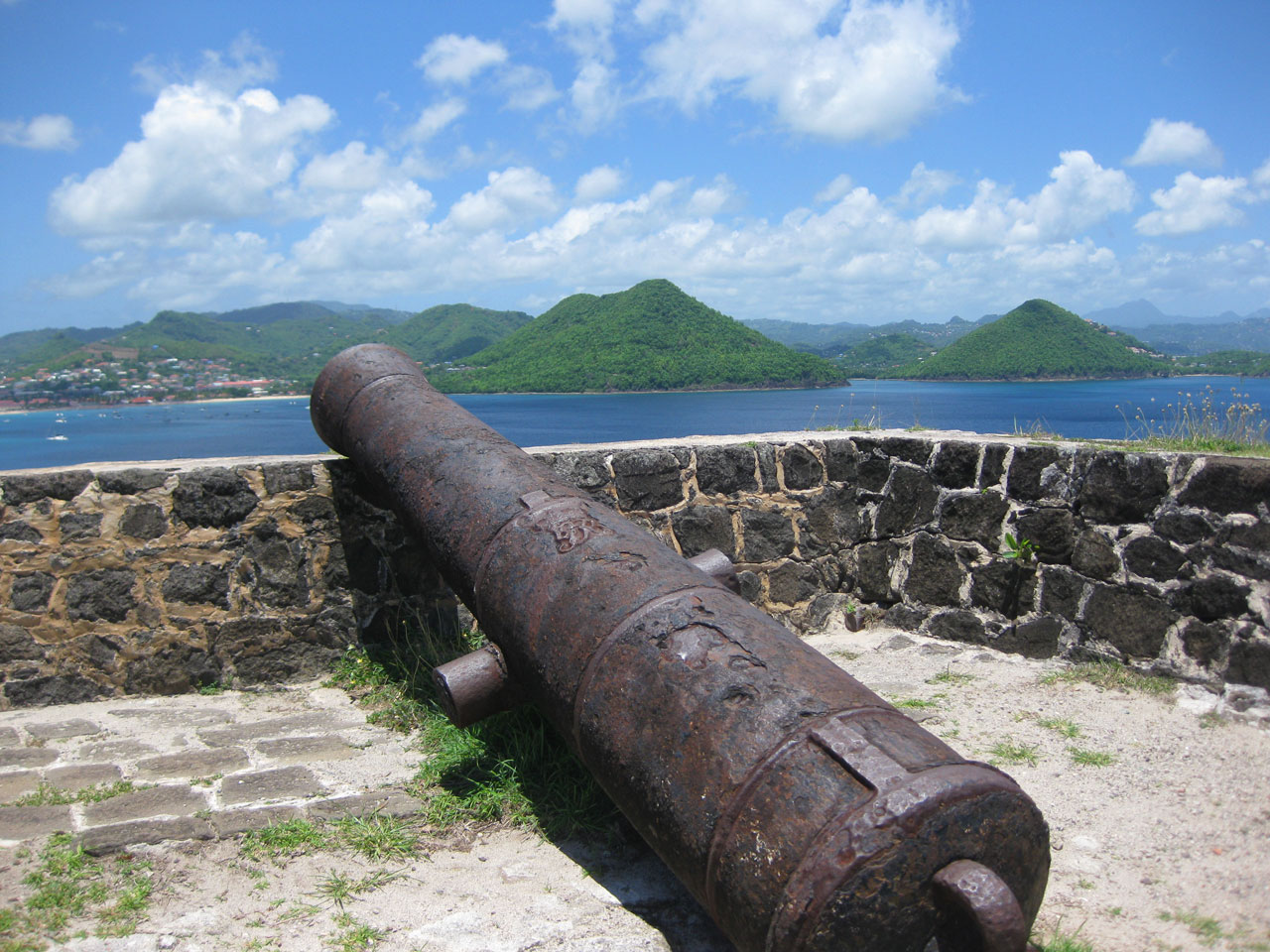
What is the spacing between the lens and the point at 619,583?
96.3 inches

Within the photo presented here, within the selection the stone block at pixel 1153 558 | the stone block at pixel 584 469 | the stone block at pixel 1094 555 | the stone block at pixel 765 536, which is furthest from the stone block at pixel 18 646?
the stone block at pixel 1153 558

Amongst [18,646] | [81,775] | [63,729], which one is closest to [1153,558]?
[81,775]

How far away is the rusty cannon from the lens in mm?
1648

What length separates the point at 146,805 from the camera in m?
3.02

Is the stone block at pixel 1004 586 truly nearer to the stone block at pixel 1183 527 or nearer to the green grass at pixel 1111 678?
the green grass at pixel 1111 678

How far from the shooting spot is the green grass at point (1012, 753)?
3.35 metres

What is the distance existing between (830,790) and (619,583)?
89 centimetres

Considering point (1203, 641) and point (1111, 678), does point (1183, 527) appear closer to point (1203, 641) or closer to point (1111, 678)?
point (1203, 641)

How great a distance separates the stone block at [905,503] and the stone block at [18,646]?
4.37m

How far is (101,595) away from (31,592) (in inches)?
11.3

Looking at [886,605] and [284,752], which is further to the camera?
[886,605]

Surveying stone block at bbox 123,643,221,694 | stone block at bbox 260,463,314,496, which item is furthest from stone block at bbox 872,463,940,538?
stone block at bbox 123,643,221,694

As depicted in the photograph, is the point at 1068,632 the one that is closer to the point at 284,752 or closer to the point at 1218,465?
the point at 1218,465

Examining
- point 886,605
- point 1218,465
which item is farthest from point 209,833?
point 1218,465
